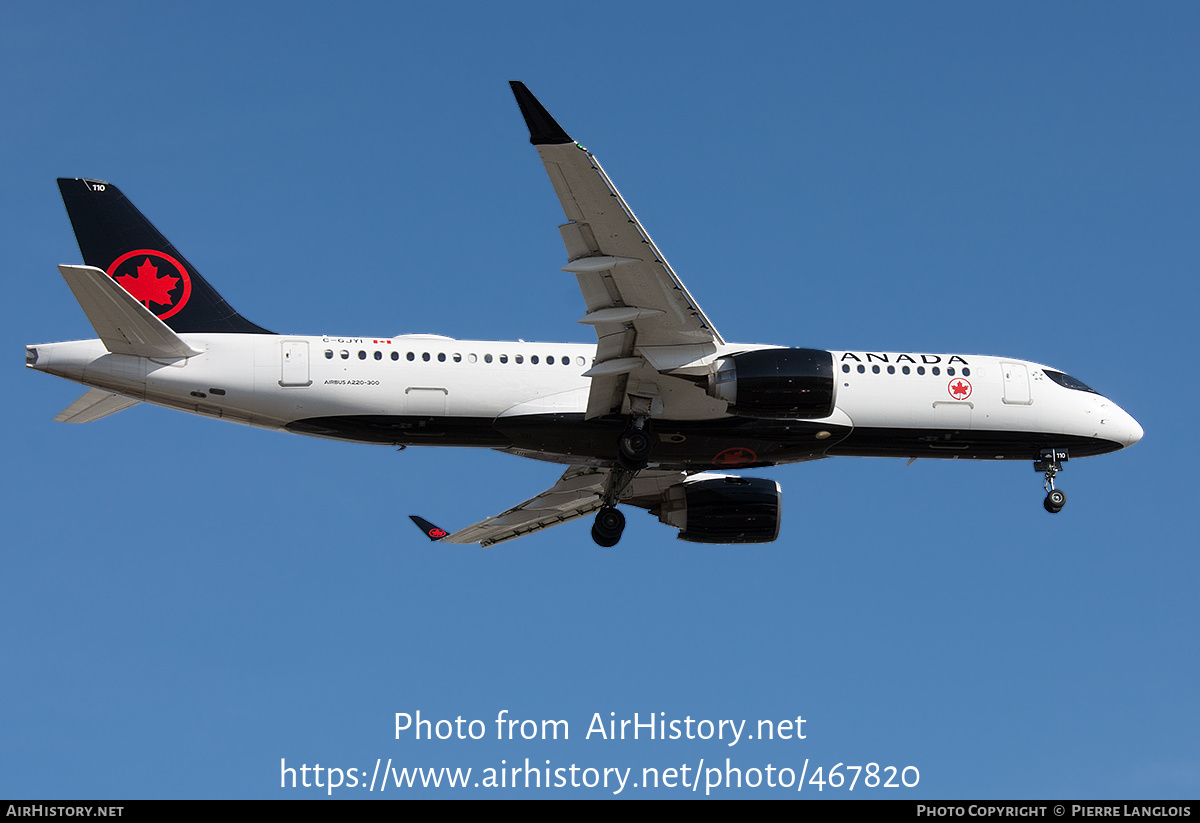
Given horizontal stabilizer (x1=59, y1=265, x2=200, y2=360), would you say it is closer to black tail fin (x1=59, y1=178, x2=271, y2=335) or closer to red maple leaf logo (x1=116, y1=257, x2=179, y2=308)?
black tail fin (x1=59, y1=178, x2=271, y2=335)

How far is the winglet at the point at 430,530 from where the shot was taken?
3688 cm

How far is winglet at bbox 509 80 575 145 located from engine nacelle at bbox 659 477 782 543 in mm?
13054

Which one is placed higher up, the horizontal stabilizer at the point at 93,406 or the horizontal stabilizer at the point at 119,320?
the horizontal stabilizer at the point at 119,320

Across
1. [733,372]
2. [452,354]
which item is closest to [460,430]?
[452,354]

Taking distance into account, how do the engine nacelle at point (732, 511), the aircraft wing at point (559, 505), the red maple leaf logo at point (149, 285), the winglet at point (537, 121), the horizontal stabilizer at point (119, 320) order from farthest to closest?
1. the aircraft wing at point (559, 505)
2. the engine nacelle at point (732, 511)
3. the red maple leaf logo at point (149, 285)
4. the horizontal stabilizer at point (119, 320)
5. the winglet at point (537, 121)

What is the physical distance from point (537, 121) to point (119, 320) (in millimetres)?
10550

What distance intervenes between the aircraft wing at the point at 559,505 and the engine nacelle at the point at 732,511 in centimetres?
96

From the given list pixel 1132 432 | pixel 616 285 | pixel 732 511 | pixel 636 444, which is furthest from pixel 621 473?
pixel 1132 432

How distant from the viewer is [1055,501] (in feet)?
108

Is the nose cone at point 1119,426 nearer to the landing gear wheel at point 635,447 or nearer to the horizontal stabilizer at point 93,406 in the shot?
the landing gear wheel at point 635,447

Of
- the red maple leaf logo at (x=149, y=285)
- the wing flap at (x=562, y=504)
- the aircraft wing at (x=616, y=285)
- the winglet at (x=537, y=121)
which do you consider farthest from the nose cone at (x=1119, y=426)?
the red maple leaf logo at (x=149, y=285)

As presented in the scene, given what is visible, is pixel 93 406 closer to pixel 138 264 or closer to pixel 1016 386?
pixel 138 264

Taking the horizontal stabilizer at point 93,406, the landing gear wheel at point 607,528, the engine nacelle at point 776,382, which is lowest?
the landing gear wheel at point 607,528

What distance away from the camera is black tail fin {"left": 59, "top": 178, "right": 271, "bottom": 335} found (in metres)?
30.4
